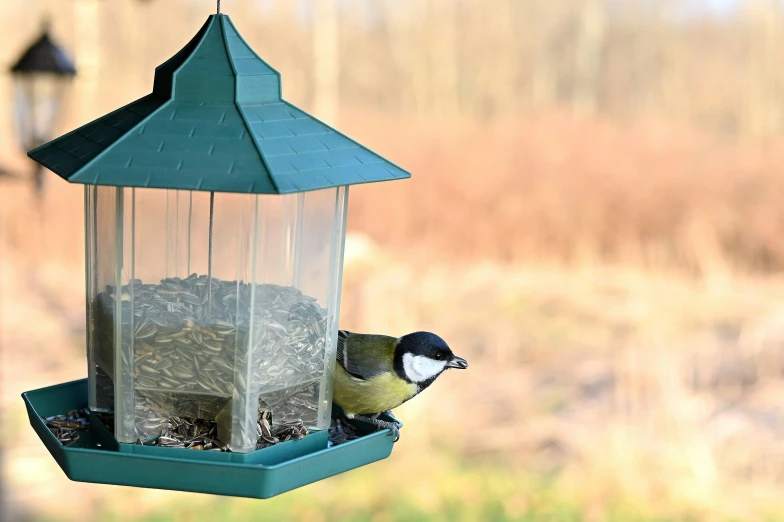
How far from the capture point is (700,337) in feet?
21.9

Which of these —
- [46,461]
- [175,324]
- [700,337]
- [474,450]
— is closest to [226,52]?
[175,324]

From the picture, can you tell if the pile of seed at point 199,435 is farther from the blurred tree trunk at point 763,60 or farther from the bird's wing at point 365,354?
the blurred tree trunk at point 763,60

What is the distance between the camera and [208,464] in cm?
160

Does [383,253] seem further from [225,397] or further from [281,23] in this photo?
[225,397]

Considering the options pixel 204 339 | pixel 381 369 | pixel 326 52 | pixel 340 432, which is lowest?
pixel 340 432

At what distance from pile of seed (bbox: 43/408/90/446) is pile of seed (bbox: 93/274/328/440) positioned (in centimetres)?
21

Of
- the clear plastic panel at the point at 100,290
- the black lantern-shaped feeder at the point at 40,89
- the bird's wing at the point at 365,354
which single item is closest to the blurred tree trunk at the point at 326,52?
the black lantern-shaped feeder at the point at 40,89

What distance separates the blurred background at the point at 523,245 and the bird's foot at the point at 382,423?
98.4 inches

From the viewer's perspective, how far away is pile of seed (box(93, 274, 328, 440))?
1675 mm

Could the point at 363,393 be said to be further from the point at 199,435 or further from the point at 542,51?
the point at 542,51

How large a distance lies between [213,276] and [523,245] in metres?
6.04

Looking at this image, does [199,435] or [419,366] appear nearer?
[199,435]

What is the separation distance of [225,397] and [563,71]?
779 cm

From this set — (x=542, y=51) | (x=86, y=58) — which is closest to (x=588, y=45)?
(x=542, y=51)
